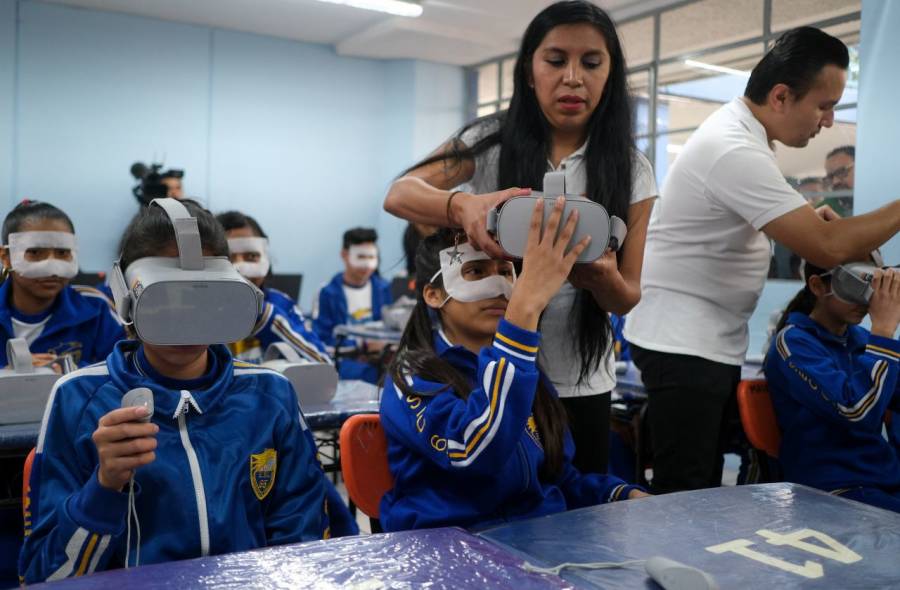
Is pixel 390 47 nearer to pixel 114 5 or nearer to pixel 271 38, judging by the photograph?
pixel 271 38

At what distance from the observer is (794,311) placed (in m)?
2.54

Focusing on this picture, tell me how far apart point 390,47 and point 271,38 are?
4.13 ft

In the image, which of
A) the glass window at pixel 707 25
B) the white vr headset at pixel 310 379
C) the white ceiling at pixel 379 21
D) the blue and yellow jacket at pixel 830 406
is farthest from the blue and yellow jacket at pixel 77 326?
the glass window at pixel 707 25

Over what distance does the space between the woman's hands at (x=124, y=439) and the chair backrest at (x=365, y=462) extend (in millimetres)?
504

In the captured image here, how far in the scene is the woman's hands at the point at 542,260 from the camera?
4.23 ft

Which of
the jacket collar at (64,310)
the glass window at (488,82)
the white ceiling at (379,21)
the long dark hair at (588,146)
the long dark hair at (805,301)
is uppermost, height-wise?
the white ceiling at (379,21)

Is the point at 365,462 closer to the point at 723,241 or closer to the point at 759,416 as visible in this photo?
the point at 723,241

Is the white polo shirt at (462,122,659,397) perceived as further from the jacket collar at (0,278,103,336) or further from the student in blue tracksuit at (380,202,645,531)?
the jacket collar at (0,278,103,336)

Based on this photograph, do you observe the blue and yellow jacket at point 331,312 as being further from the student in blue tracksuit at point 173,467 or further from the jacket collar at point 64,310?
the student in blue tracksuit at point 173,467

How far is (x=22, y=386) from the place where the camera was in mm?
2021

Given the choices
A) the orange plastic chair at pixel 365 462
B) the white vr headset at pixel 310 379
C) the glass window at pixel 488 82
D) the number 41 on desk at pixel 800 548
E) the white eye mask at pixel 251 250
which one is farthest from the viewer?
the glass window at pixel 488 82

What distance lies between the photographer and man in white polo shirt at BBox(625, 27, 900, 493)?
1.95 meters

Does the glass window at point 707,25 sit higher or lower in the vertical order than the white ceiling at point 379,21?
lower

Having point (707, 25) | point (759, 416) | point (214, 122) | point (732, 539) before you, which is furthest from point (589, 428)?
point (214, 122)
